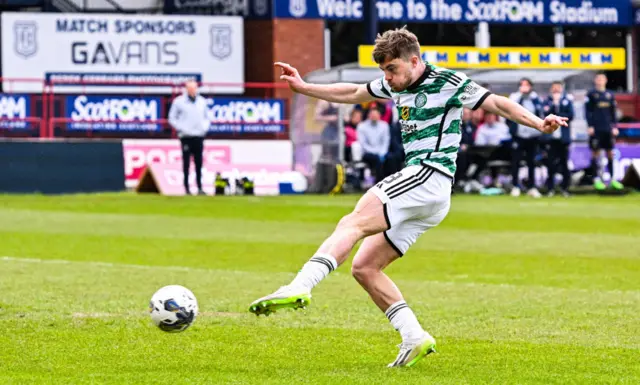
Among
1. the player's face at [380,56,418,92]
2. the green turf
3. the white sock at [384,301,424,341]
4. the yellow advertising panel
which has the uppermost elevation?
the yellow advertising panel

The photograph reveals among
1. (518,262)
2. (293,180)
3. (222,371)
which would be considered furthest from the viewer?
(293,180)

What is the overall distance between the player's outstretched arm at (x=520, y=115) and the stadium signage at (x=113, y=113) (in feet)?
81.7

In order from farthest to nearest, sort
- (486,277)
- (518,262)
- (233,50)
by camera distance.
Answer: (233,50), (518,262), (486,277)

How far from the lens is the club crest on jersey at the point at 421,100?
25.9 feet

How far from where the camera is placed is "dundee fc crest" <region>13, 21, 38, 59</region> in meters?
37.3

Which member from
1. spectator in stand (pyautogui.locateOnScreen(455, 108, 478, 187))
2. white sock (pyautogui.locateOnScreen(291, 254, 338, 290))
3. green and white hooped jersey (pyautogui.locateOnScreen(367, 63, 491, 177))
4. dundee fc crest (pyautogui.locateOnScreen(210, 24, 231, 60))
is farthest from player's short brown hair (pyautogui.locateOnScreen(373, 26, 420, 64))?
dundee fc crest (pyautogui.locateOnScreen(210, 24, 231, 60))

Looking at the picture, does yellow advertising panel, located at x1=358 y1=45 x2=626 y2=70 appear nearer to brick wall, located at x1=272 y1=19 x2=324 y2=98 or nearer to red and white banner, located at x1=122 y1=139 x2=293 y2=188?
red and white banner, located at x1=122 y1=139 x2=293 y2=188

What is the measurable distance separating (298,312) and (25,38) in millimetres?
28060

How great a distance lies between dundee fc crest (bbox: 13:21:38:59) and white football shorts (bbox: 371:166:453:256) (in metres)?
30.8

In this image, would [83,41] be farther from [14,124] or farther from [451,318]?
[451,318]

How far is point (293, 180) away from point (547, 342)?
63.6 ft

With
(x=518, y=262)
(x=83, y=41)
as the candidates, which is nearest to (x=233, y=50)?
(x=83, y=41)

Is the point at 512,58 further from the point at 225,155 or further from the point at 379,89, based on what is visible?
the point at 379,89

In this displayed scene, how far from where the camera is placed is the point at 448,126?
26.1ft
